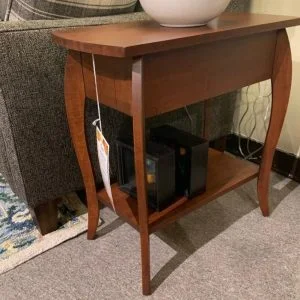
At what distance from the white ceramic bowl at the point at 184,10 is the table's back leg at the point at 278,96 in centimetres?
23

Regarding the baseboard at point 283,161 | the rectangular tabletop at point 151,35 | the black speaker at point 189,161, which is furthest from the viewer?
the baseboard at point 283,161

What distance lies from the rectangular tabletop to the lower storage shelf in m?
0.41

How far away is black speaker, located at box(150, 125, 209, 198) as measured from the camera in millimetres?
882

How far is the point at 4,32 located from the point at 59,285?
24.7 inches

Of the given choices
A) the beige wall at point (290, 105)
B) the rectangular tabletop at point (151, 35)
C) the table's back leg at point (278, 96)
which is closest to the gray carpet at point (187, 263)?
the table's back leg at point (278, 96)

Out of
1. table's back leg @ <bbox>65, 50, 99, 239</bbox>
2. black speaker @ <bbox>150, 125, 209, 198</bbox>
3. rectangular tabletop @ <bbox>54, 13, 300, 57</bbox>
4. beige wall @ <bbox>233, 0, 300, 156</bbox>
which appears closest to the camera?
rectangular tabletop @ <bbox>54, 13, 300, 57</bbox>

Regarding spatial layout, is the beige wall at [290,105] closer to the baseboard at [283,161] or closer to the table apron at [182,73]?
the baseboard at [283,161]

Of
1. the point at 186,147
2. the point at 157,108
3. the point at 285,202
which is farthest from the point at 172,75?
the point at 285,202

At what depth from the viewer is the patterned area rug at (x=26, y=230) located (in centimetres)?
94

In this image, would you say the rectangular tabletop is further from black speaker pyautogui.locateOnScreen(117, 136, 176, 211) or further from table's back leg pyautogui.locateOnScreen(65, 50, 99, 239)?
black speaker pyautogui.locateOnScreen(117, 136, 176, 211)

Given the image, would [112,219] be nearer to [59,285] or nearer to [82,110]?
[59,285]

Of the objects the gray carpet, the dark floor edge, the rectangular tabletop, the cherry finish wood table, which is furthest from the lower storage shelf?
the rectangular tabletop

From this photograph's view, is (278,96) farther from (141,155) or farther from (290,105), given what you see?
(141,155)

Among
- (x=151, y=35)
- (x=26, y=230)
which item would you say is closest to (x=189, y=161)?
(x=151, y=35)
